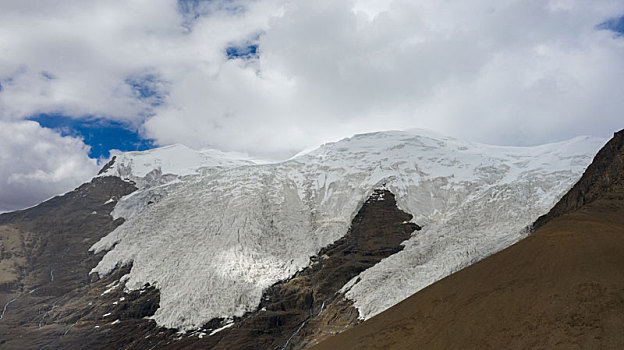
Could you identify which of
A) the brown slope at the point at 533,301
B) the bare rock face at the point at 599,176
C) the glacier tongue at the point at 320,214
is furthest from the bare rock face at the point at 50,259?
the bare rock face at the point at 599,176

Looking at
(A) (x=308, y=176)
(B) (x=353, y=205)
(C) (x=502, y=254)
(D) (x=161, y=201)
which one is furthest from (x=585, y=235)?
(D) (x=161, y=201)

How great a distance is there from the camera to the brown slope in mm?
11039

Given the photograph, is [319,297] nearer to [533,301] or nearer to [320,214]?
[320,214]

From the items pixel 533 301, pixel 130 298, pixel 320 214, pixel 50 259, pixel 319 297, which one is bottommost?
pixel 319 297

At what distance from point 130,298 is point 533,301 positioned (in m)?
71.5

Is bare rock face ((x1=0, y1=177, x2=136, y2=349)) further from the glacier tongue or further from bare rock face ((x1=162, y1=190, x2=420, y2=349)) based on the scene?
bare rock face ((x1=162, y1=190, x2=420, y2=349))

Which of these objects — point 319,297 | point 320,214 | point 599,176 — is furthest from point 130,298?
point 599,176

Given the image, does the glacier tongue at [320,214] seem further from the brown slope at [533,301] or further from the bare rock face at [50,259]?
the brown slope at [533,301]

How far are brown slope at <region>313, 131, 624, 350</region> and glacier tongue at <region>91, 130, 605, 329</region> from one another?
32.8 meters

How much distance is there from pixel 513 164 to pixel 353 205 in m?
35.6

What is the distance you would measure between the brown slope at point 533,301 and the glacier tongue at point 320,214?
32837mm

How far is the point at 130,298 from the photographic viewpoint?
6956 centimetres

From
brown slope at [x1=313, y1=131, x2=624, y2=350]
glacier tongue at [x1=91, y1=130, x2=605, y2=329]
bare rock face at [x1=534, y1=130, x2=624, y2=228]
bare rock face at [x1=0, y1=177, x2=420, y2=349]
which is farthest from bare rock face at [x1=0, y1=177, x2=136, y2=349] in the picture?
bare rock face at [x1=534, y1=130, x2=624, y2=228]

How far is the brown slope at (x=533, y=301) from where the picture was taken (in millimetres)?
11039
